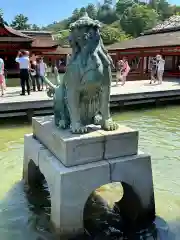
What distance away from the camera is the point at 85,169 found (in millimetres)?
3260

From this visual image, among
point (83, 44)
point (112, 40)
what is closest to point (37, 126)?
point (83, 44)

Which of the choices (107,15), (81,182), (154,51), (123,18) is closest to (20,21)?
(123,18)

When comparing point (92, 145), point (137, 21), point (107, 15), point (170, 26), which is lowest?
point (92, 145)

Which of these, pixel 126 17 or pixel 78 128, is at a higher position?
pixel 126 17

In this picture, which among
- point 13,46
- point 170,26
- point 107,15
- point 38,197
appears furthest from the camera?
point 107,15

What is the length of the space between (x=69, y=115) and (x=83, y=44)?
88 centimetres

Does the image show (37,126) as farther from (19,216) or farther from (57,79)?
(19,216)

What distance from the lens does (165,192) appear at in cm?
452

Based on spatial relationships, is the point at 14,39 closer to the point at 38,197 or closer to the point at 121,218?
the point at 38,197

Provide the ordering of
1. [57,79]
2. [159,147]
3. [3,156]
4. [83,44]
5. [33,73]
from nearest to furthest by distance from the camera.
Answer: [83,44]
[57,79]
[3,156]
[159,147]
[33,73]

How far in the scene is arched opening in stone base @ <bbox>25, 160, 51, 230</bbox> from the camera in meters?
3.84

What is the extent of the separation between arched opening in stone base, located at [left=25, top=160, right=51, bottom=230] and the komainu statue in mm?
1118

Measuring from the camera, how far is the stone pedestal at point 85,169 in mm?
3244

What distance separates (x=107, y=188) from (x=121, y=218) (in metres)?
0.76
